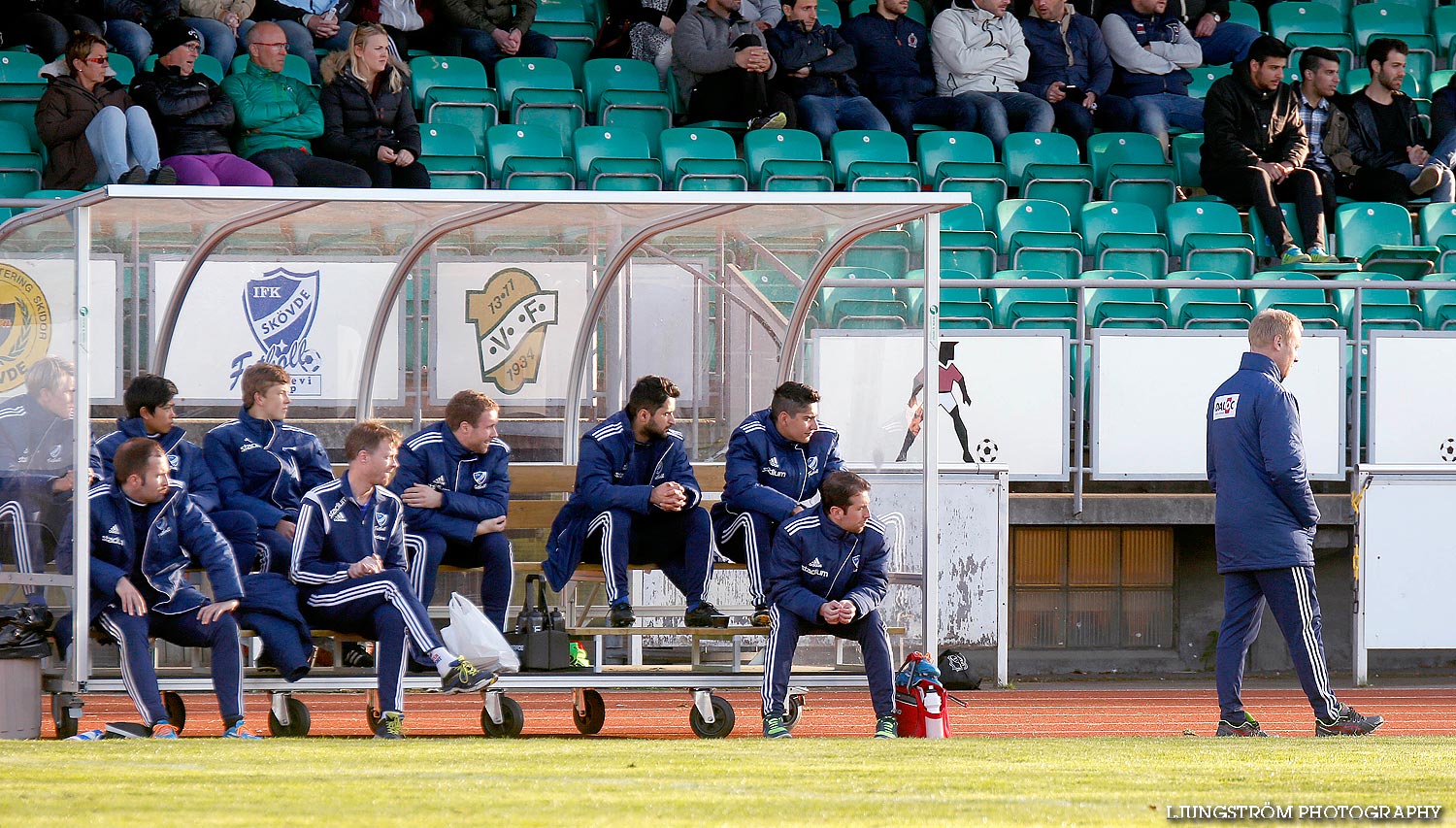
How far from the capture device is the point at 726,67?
14.2m

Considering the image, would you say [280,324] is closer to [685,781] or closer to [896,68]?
[685,781]

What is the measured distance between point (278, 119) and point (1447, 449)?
8043 millimetres

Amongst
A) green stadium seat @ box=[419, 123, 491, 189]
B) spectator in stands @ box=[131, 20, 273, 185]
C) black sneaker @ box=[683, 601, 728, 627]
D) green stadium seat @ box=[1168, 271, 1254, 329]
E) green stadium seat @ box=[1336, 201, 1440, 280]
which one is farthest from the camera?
green stadium seat @ box=[1336, 201, 1440, 280]

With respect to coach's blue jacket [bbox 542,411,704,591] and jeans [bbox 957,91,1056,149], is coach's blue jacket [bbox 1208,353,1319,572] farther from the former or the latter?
jeans [bbox 957,91,1056,149]

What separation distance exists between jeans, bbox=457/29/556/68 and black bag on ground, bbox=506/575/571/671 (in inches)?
293

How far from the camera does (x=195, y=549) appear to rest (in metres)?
7.74

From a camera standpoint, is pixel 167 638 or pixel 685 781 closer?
pixel 685 781

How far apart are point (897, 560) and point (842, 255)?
1.65 m

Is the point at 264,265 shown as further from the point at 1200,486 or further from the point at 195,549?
the point at 1200,486

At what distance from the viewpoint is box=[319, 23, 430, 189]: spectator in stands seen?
12.6 meters

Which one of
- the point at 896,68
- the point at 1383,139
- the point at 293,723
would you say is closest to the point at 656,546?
the point at 293,723

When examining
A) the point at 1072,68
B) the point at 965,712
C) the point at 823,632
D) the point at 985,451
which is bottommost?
the point at 965,712

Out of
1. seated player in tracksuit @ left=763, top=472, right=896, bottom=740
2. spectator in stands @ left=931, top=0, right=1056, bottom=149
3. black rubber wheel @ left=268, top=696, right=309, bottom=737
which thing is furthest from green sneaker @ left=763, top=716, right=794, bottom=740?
spectator in stands @ left=931, top=0, right=1056, bottom=149

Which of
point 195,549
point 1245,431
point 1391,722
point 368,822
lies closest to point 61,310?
point 195,549
